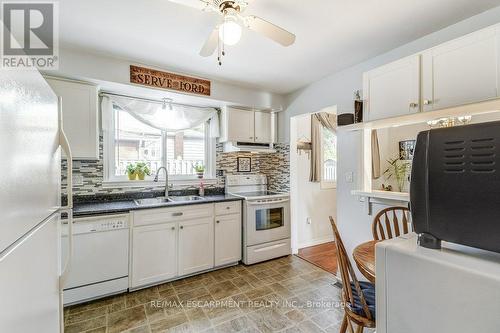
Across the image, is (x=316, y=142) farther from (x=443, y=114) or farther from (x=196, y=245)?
(x=196, y=245)

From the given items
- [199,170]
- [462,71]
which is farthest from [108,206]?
[462,71]

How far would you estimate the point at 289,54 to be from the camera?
2.43 metres

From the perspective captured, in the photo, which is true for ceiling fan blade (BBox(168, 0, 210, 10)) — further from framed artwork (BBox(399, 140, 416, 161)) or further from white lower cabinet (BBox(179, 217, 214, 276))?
framed artwork (BBox(399, 140, 416, 161))

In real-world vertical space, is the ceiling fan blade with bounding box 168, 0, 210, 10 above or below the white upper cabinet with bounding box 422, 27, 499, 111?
above

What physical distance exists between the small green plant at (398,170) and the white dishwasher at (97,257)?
9.94ft

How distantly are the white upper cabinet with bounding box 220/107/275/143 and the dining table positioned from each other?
221cm

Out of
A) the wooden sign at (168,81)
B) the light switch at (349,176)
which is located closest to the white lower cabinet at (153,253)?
the wooden sign at (168,81)

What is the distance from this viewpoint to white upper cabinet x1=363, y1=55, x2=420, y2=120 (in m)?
1.82

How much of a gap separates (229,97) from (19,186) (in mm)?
2804

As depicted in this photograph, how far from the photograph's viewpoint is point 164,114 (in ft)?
10.5

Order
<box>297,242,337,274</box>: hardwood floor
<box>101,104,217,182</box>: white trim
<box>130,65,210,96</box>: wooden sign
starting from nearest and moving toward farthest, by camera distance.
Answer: <box>130,65,210,96</box>: wooden sign < <box>101,104,217,182</box>: white trim < <box>297,242,337,274</box>: hardwood floor

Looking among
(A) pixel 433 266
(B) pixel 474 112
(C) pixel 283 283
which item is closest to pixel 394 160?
(B) pixel 474 112

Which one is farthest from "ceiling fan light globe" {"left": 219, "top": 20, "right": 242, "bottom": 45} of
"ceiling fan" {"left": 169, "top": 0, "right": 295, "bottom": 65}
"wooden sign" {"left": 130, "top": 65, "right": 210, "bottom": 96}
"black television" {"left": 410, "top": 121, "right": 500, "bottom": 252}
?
"wooden sign" {"left": 130, "top": 65, "right": 210, "bottom": 96}

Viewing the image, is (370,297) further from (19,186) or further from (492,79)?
(19,186)
